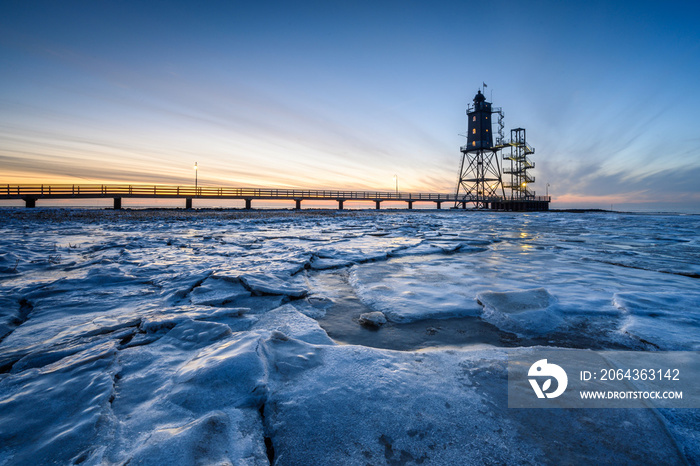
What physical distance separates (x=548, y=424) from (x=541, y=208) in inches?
1940

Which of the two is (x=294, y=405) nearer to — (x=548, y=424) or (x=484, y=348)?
(x=548, y=424)

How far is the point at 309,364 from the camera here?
1528mm

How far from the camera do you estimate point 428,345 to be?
1814 millimetres

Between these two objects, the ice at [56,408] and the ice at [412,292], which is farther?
the ice at [412,292]

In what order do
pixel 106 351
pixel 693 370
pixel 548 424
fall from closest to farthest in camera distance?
1. pixel 548 424
2. pixel 693 370
3. pixel 106 351

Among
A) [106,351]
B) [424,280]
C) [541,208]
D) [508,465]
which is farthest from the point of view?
[541,208]

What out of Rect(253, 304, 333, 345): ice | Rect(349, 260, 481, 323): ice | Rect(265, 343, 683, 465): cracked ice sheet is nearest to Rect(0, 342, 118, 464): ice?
Rect(265, 343, 683, 465): cracked ice sheet

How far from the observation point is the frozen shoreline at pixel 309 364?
3.29 feet

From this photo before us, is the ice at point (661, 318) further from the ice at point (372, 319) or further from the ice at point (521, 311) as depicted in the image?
the ice at point (372, 319)

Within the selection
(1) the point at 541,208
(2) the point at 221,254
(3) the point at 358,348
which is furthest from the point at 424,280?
(1) the point at 541,208

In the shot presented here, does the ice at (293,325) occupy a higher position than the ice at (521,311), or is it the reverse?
the ice at (521,311)

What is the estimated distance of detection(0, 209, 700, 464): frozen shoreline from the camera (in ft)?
3.29

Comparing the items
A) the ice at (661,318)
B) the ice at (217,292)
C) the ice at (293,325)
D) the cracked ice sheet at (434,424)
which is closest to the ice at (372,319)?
the ice at (293,325)

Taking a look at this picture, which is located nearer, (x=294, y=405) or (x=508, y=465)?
(x=508, y=465)
